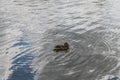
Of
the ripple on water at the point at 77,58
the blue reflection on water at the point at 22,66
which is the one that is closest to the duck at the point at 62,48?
the ripple on water at the point at 77,58

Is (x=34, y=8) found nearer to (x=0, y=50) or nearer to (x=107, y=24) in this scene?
(x=107, y=24)

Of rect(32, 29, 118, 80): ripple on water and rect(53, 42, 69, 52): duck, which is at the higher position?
rect(53, 42, 69, 52): duck

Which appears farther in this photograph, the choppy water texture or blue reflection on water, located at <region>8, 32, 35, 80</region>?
the choppy water texture

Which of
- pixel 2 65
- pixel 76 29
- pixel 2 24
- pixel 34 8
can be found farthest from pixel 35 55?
pixel 34 8

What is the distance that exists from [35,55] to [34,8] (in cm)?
1055

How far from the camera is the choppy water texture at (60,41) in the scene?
1235cm

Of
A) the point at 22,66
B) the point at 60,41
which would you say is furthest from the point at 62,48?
the point at 22,66

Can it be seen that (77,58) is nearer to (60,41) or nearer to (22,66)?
(60,41)

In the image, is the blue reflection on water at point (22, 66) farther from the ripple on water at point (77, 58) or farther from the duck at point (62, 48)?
the duck at point (62, 48)

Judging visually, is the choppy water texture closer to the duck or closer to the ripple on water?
the ripple on water

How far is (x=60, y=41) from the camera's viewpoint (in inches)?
617

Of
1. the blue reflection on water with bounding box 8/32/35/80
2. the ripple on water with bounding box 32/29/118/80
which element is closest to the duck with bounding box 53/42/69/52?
the ripple on water with bounding box 32/29/118/80

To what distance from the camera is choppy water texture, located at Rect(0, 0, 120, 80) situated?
486 inches

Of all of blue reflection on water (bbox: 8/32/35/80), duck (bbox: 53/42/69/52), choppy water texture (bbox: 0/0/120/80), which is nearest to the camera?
blue reflection on water (bbox: 8/32/35/80)
